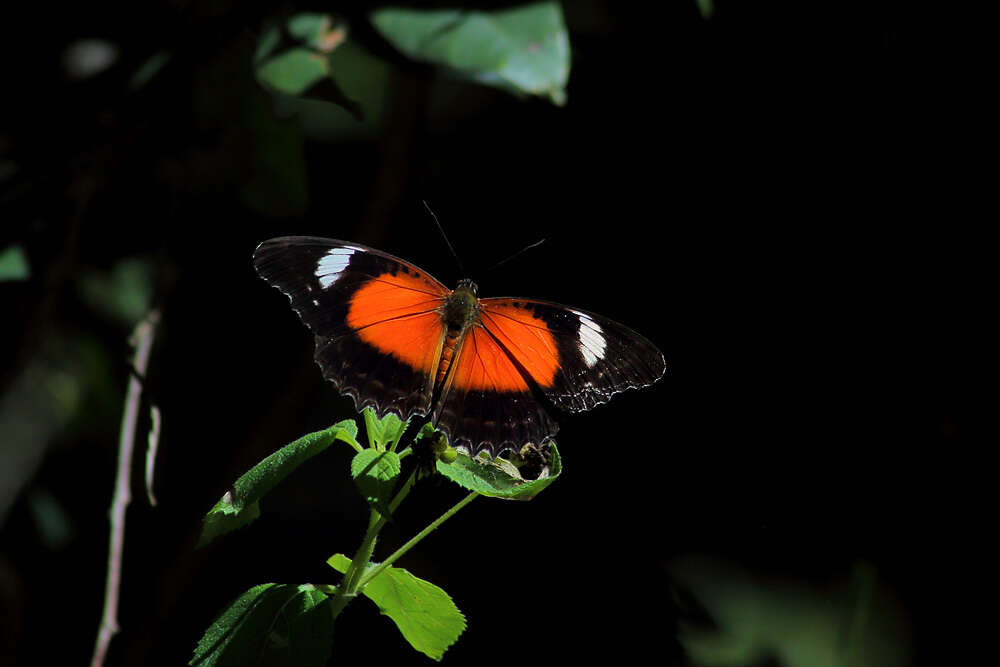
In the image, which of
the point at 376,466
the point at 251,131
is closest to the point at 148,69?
the point at 251,131

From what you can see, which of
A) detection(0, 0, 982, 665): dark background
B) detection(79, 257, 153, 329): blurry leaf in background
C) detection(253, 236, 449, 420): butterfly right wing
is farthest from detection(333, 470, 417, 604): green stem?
detection(79, 257, 153, 329): blurry leaf in background

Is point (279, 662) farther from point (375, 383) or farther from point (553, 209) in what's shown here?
point (553, 209)

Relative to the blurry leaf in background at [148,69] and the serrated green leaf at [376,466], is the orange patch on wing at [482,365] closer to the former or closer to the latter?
the serrated green leaf at [376,466]

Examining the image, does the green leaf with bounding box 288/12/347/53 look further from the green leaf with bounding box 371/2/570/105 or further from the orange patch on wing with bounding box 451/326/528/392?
the orange patch on wing with bounding box 451/326/528/392

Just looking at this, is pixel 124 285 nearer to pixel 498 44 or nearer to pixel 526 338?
pixel 526 338

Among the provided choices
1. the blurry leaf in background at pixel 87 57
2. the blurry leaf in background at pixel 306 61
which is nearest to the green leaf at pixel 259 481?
the blurry leaf in background at pixel 306 61

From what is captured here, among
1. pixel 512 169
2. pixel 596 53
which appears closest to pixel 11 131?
pixel 512 169
